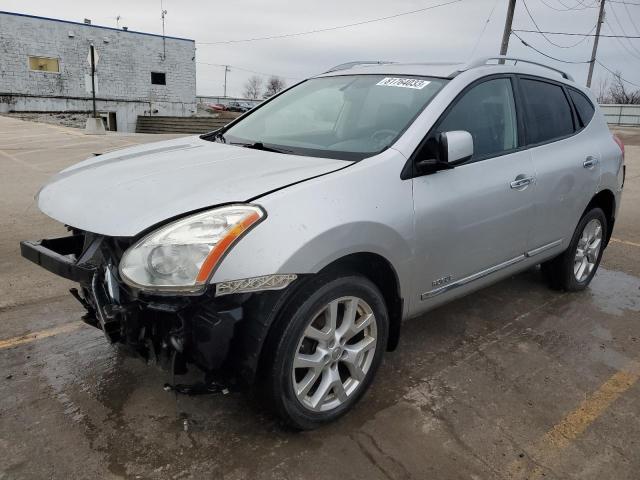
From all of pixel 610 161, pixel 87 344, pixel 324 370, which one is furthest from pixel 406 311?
pixel 610 161

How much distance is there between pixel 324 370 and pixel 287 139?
1.44m

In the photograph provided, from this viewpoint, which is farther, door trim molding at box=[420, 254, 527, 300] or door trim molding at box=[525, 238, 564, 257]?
door trim molding at box=[525, 238, 564, 257]

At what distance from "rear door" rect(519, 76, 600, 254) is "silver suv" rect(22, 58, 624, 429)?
0.02 m

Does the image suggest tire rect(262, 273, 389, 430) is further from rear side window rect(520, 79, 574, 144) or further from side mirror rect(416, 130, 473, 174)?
rear side window rect(520, 79, 574, 144)

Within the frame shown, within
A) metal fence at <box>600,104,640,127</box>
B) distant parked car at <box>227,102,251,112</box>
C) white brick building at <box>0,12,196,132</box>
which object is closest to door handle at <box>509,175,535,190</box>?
white brick building at <box>0,12,196,132</box>

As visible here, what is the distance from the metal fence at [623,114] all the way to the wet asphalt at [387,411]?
132 feet

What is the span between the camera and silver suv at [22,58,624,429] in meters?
2.09

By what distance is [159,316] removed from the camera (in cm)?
212

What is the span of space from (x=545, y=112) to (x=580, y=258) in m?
1.36

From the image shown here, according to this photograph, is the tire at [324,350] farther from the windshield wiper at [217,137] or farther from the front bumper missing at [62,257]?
the windshield wiper at [217,137]

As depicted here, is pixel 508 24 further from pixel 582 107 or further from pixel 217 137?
pixel 217 137

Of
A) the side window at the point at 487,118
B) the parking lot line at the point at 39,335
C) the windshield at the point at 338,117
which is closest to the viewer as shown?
the windshield at the point at 338,117

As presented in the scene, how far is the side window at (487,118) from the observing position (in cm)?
307

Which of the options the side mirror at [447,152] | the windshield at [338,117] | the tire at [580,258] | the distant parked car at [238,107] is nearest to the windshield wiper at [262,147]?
the windshield at [338,117]
